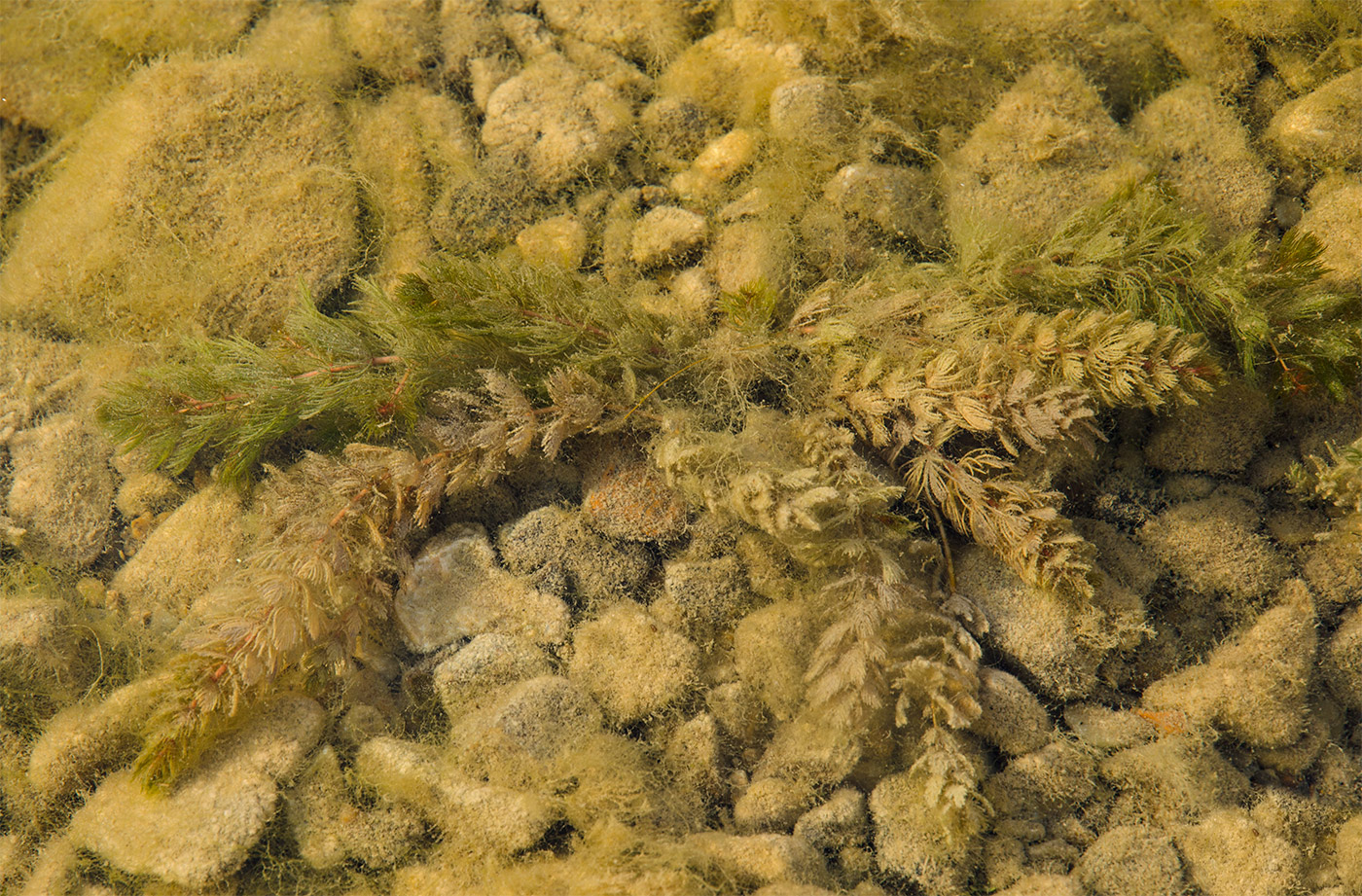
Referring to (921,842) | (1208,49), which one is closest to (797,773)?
(921,842)

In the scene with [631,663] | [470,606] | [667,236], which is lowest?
[631,663]

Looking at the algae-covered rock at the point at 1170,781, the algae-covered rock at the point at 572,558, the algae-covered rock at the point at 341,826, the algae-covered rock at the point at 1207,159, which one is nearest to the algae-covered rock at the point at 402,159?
the algae-covered rock at the point at 572,558

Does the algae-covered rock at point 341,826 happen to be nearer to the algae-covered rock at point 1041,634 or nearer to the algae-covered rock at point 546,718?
the algae-covered rock at point 546,718

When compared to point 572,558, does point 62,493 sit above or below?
above

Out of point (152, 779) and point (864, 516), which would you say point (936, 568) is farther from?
point (152, 779)

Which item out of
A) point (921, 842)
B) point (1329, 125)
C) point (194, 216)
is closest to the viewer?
point (921, 842)

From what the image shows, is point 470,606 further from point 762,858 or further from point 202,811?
point 762,858
